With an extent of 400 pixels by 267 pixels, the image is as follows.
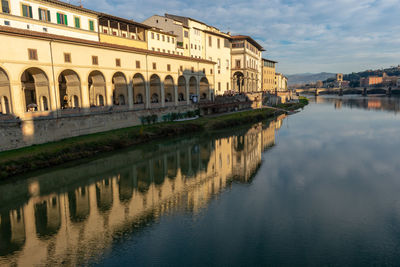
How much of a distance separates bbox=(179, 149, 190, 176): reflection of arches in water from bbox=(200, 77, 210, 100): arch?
1040 inches

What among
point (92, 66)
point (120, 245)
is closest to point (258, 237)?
point (120, 245)

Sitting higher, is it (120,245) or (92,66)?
(92,66)

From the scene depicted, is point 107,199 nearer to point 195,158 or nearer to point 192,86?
point 195,158

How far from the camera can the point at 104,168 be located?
2505 cm

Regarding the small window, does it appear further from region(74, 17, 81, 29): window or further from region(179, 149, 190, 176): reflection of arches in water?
region(179, 149, 190, 176): reflection of arches in water

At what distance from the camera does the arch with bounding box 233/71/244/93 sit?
73688 mm

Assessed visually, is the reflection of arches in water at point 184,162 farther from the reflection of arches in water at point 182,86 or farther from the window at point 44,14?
the window at point 44,14

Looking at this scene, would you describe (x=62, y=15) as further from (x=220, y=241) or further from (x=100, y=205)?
(x=220, y=241)

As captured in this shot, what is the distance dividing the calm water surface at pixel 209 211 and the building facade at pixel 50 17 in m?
18.0

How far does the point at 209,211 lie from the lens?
16.2 m

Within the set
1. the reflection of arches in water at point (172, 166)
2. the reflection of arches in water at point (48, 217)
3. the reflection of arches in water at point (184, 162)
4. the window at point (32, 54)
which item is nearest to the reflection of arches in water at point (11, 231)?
the reflection of arches in water at point (48, 217)

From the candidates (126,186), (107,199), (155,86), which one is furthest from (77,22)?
(107,199)

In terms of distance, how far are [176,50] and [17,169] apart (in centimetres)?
4014

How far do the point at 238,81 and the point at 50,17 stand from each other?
169 feet
